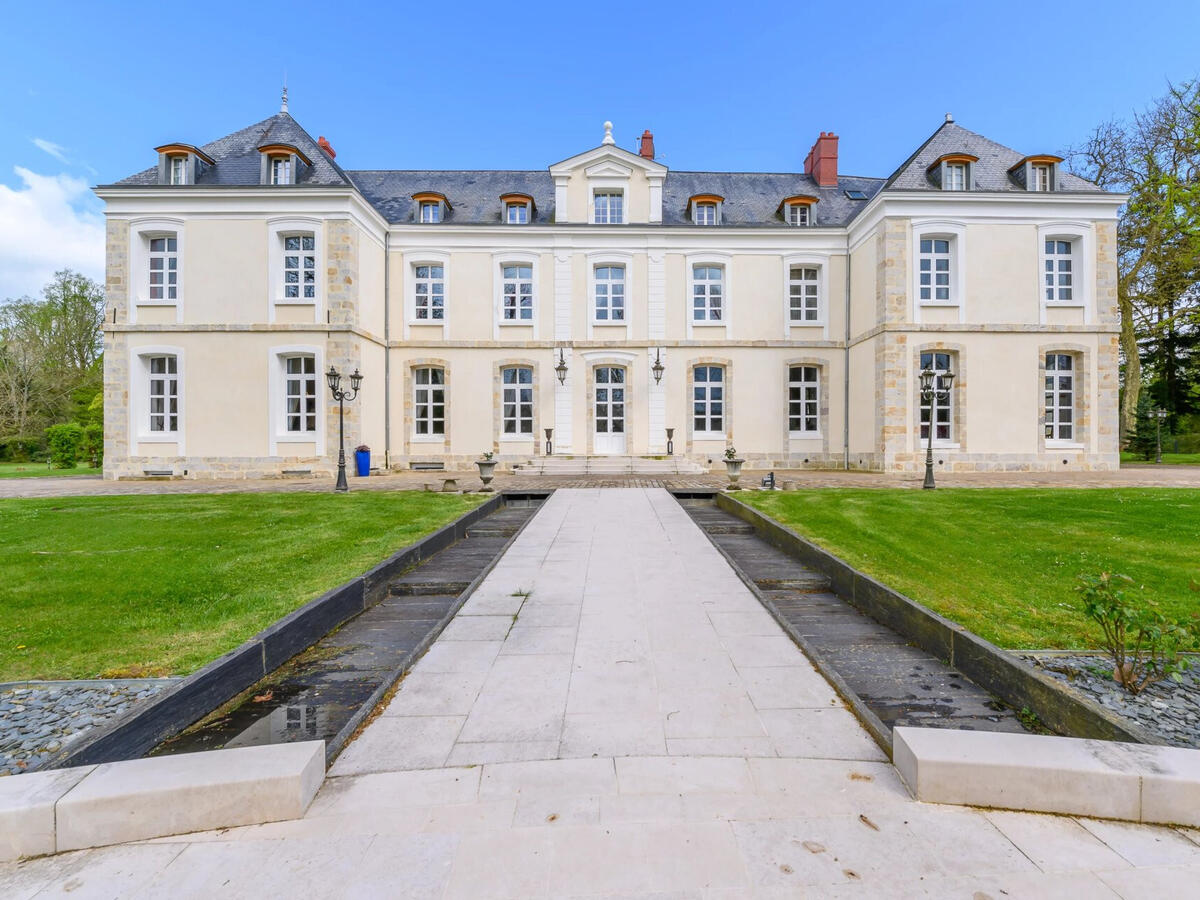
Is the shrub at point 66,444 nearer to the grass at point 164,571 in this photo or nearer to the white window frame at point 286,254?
the white window frame at point 286,254

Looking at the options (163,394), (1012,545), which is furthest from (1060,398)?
(163,394)

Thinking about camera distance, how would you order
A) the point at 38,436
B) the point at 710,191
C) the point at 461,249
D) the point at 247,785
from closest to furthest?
1. the point at 247,785
2. the point at 461,249
3. the point at 710,191
4. the point at 38,436

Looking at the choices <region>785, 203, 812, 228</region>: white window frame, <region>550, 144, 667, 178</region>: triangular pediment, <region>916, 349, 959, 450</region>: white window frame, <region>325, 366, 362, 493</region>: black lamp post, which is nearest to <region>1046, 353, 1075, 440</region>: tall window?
<region>916, 349, 959, 450</region>: white window frame

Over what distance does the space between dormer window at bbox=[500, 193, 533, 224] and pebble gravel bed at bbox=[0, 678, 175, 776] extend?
17509mm

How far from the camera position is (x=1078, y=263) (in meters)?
16.6

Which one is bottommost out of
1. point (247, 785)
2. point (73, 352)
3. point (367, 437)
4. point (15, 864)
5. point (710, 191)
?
point (15, 864)

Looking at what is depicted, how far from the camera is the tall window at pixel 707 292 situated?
61.2 ft

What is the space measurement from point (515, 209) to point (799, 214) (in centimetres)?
911

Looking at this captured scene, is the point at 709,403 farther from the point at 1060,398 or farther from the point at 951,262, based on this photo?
the point at 1060,398

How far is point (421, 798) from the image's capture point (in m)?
2.20

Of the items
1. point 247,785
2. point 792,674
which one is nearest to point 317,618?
point 247,785

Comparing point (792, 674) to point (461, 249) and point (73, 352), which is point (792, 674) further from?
point (73, 352)

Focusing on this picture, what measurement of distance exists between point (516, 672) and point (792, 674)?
1.55m

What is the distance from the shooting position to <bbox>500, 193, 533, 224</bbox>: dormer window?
18500 mm
